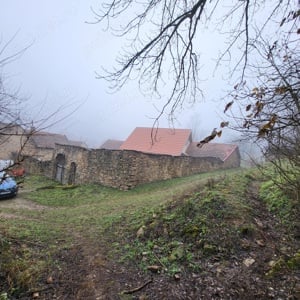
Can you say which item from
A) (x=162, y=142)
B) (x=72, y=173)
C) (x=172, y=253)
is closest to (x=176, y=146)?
(x=162, y=142)

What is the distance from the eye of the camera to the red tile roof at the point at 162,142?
80.8ft

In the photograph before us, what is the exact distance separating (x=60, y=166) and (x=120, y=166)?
632 centimetres

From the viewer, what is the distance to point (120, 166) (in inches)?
539

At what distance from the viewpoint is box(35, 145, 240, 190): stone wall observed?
44.4 ft

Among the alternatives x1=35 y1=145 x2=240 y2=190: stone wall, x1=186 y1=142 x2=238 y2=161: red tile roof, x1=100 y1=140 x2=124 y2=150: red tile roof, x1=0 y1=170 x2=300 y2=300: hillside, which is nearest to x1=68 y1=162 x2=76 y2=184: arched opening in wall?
x1=35 y1=145 x2=240 y2=190: stone wall

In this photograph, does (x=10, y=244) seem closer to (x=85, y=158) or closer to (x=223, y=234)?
(x=223, y=234)

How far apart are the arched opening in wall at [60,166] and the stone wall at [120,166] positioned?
18 centimetres

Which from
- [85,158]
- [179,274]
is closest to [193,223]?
[179,274]

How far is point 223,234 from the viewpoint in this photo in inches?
175

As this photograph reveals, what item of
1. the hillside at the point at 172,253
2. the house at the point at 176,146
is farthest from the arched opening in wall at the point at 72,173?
the hillside at the point at 172,253

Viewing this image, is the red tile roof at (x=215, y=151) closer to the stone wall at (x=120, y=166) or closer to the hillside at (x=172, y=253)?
the stone wall at (x=120, y=166)

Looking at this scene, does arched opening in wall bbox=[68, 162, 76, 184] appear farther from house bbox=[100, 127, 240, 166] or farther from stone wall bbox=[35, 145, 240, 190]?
house bbox=[100, 127, 240, 166]

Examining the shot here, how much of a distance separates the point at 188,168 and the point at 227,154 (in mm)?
8927

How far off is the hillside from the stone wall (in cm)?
684
